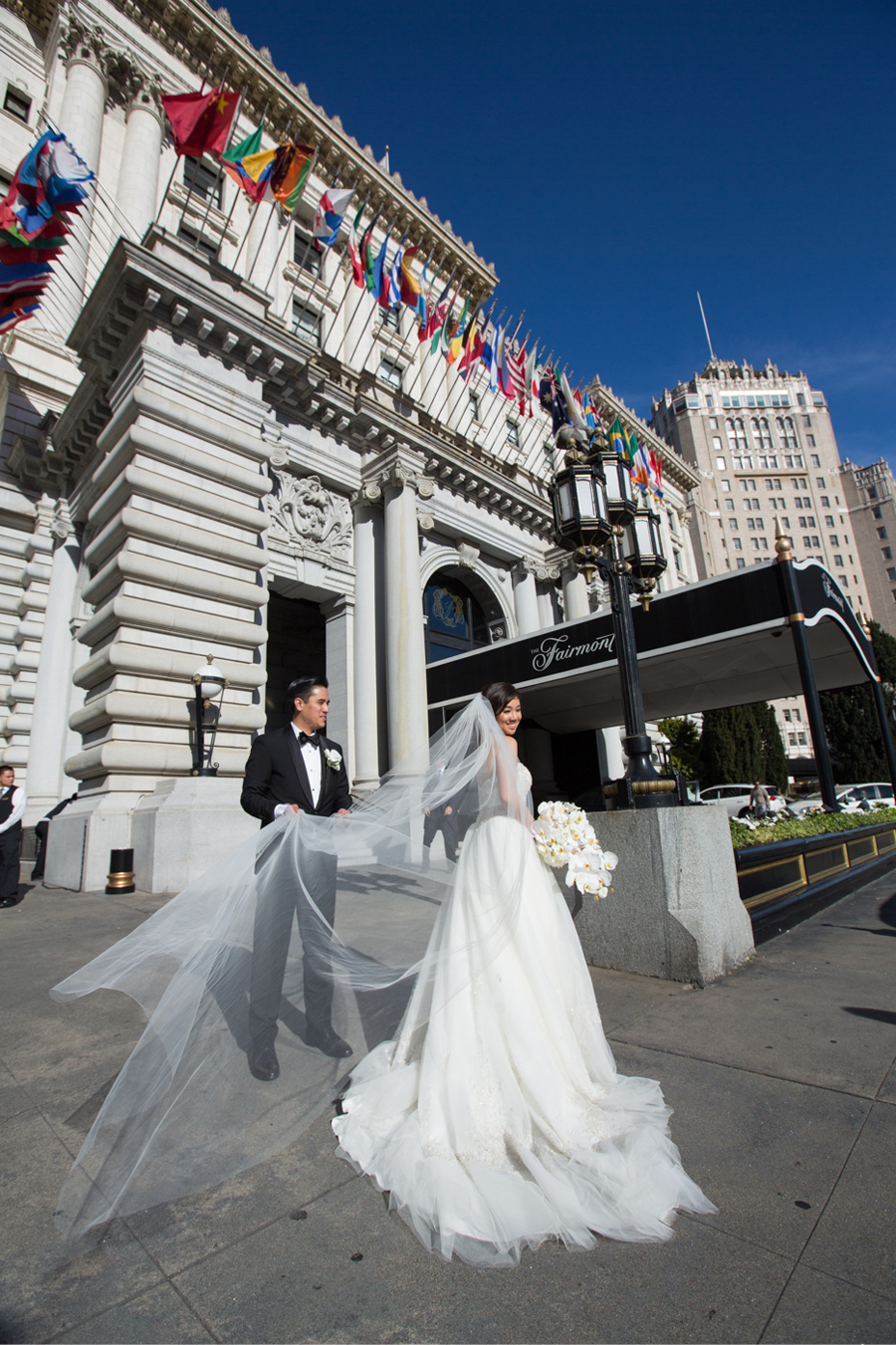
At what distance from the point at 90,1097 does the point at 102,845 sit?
25.5ft

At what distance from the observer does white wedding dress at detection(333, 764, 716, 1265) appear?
7.53 ft

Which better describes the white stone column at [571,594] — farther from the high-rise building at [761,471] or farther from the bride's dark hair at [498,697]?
the high-rise building at [761,471]

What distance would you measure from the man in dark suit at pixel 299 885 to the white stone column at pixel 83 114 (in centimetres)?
1943

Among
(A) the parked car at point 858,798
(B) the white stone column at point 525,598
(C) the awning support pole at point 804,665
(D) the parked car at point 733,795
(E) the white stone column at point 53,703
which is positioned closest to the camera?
(C) the awning support pole at point 804,665

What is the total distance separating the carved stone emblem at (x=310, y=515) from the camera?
15867 millimetres

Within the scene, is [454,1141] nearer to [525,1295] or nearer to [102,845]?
[525,1295]

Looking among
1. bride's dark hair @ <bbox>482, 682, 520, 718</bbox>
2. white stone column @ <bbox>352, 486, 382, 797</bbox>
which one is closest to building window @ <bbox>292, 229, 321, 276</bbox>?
white stone column @ <bbox>352, 486, 382, 797</bbox>

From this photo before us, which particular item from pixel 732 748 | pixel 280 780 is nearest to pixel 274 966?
pixel 280 780

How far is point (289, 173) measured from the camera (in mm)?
14719

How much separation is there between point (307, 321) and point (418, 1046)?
879 inches

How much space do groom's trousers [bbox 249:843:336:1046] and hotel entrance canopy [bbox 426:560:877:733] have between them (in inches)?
492

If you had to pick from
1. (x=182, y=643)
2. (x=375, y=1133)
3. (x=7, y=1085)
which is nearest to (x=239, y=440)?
(x=182, y=643)

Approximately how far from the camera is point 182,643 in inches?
462

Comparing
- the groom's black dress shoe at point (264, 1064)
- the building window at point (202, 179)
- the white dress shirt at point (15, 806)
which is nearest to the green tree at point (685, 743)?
the building window at point (202, 179)
